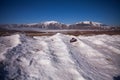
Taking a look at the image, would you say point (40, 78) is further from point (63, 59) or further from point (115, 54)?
point (115, 54)

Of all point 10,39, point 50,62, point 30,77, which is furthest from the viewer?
point 10,39

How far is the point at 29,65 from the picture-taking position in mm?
9414

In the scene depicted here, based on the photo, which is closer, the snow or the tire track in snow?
the tire track in snow

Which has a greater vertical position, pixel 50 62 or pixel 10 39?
pixel 10 39

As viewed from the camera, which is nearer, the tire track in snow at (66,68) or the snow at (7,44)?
the tire track in snow at (66,68)

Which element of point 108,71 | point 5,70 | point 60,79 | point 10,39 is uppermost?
point 10,39

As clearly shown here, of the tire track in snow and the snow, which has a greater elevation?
the snow

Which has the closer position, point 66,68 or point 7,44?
point 66,68

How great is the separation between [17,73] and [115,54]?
12.2 m

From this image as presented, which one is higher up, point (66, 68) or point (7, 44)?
point (7, 44)

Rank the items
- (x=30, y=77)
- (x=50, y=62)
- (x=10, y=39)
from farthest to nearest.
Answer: (x=10, y=39)
(x=50, y=62)
(x=30, y=77)

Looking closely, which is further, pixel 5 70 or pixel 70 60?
pixel 70 60

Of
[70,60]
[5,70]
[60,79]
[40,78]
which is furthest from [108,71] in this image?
[5,70]

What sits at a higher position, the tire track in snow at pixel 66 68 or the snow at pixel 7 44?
the snow at pixel 7 44
